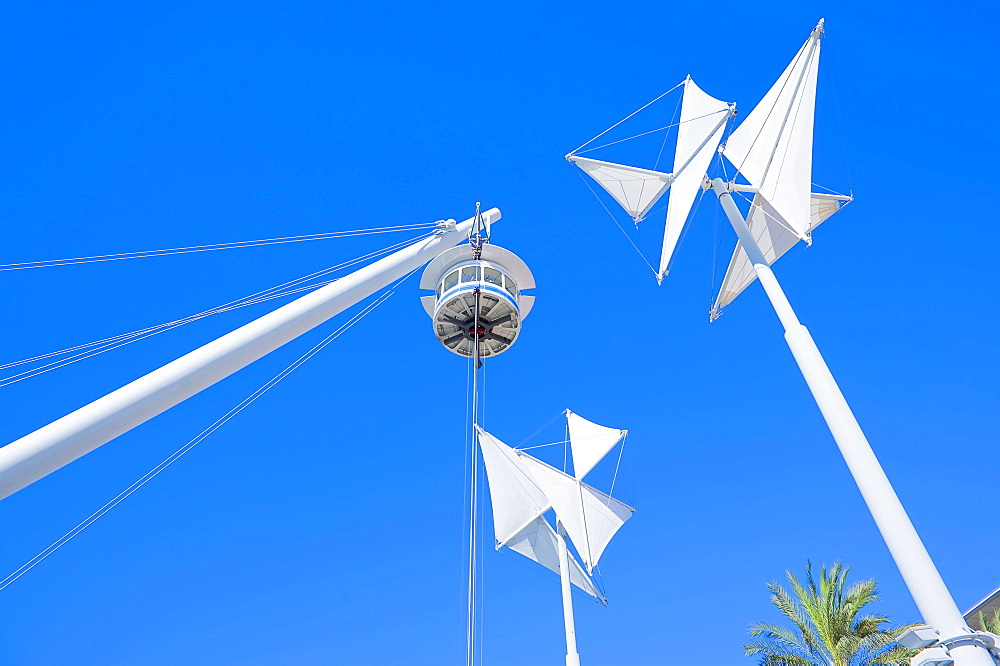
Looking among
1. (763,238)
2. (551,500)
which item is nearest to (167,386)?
(763,238)

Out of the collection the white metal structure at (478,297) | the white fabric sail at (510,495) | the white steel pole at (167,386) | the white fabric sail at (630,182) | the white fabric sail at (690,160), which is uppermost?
the white fabric sail at (510,495)

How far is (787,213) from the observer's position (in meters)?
13.3

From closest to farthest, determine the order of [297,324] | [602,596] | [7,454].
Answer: [7,454] < [297,324] < [602,596]

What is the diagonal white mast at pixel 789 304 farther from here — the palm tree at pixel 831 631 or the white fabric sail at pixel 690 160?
the palm tree at pixel 831 631

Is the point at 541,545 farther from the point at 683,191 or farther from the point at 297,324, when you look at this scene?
the point at 297,324

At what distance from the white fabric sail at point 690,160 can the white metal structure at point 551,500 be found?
1515 cm

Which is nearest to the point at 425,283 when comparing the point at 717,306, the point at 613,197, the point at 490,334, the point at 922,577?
the point at 490,334

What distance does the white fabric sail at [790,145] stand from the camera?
527 inches

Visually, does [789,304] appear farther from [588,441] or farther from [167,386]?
[588,441]

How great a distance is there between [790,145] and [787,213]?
1420 millimetres

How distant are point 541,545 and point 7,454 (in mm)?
25754

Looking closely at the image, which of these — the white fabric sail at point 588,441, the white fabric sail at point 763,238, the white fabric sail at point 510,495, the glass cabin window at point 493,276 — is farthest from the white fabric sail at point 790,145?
the white fabric sail at point 510,495

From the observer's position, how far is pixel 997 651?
7930 millimetres

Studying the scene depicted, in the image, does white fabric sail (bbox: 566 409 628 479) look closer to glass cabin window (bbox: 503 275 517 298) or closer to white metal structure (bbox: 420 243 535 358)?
white metal structure (bbox: 420 243 535 358)
